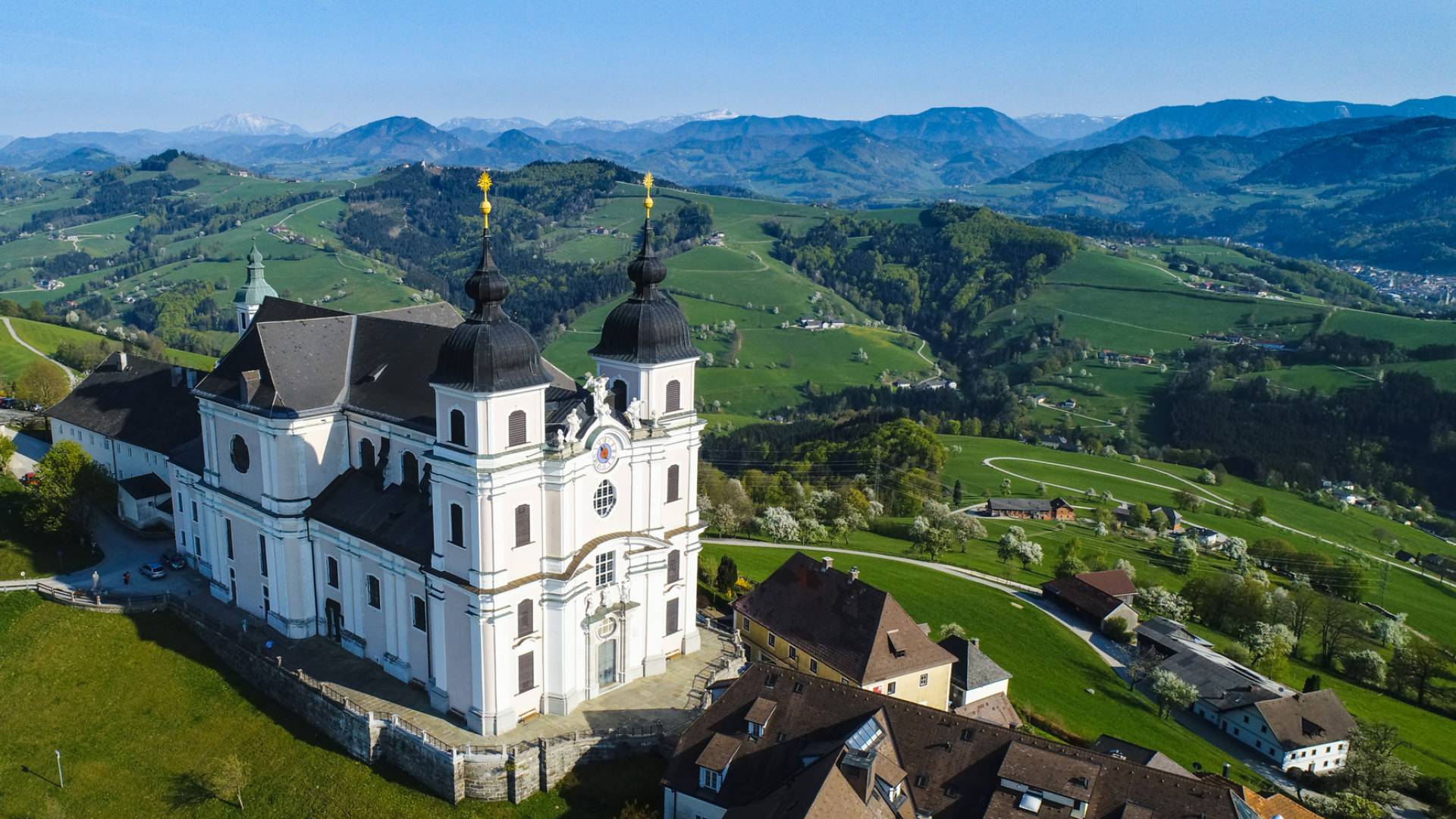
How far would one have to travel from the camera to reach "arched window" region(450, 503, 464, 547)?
36750 millimetres

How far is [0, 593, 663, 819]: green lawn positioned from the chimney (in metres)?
12.1

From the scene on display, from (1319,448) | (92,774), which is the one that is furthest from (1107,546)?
(92,774)

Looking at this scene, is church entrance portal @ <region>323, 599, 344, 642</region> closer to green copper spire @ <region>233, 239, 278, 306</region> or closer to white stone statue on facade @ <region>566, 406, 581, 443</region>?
white stone statue on facade @ <region>566, 406, 581, 443</region>

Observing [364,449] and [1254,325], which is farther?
[1254,325]

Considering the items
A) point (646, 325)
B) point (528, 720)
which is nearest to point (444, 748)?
point (528, 720)

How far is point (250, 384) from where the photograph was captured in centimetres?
4434

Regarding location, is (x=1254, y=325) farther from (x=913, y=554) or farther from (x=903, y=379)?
(x=913, y=554)

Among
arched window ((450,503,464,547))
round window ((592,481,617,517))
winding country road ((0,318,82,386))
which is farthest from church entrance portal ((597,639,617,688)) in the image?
winding country road ((0,318,82,386))

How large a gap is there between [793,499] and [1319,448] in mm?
92836

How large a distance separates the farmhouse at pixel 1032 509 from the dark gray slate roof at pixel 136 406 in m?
77.5

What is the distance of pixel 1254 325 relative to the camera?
183 metres

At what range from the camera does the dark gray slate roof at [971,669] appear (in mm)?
47625

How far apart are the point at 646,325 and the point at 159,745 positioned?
26830 millimetres

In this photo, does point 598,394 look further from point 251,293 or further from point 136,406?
point 136,406
